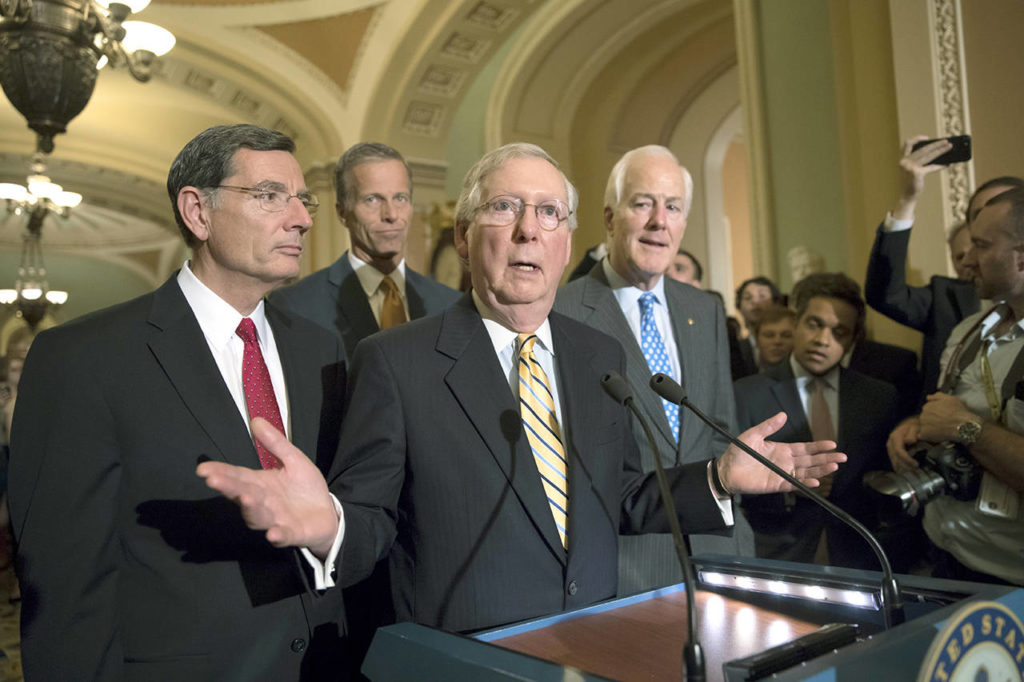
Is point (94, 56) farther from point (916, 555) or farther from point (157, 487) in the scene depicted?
point (916, 555)

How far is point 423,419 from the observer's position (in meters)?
1.43

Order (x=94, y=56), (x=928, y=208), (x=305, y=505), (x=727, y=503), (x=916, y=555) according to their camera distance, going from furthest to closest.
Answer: (x=94, y=56) → (x=928, y=208) → (x=916, y=555) → (x=727, y=503) → (x=305, y=505)

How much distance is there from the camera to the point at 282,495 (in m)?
1.13

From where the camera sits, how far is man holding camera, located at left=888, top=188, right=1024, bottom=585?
1.92m

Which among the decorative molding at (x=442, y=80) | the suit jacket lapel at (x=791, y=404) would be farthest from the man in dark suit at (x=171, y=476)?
the decorative molding at (x=442, y=80)

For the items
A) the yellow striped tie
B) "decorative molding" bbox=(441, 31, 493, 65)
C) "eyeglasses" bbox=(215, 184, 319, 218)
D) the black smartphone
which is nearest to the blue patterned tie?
the yellow striped tie

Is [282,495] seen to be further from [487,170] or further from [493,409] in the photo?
[487,170]

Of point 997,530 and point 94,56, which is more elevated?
point 94,56

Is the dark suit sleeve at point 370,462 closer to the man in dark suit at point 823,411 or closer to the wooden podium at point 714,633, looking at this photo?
the wooden podium at point 714,633

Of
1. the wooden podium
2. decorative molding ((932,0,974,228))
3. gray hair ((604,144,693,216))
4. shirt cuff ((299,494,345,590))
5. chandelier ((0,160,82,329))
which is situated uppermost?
chandelier ((0,160,82,329))

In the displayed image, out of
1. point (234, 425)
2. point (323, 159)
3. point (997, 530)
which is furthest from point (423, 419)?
point (323, 159)

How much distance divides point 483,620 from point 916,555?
5.47 ft

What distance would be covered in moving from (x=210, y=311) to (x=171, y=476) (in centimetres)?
31

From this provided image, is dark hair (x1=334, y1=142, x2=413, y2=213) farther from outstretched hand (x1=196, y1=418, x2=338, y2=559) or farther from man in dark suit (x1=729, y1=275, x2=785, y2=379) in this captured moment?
man in dark suit (x1=729, y1=275, x2=785, y2=379)
